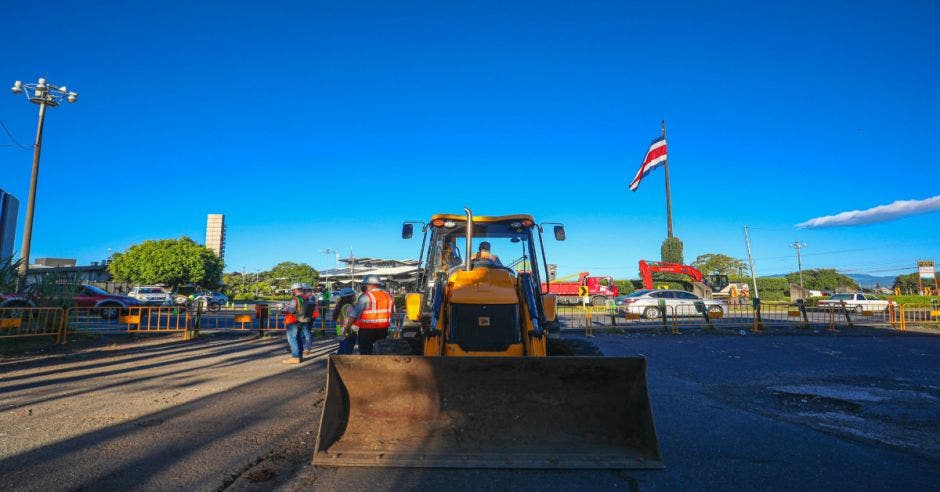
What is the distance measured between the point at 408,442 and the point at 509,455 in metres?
0.76

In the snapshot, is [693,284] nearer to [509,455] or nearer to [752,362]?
[752,362]

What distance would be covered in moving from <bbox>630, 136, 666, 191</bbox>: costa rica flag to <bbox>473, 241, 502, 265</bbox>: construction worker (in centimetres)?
3221

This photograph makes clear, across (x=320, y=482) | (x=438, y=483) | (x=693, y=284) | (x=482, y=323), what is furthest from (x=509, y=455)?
(x=693, y=284)

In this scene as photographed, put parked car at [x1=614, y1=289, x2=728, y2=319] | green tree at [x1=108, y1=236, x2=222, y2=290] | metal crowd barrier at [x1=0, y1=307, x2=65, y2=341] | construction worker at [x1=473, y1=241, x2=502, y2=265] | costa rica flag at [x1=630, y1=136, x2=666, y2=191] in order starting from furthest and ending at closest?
green tree at [x1=108, y1=236, x2=222, y2=290], costa rica flag at [x1=630, y1=136, x2=666, y2=191], parked car at [x1=614, y1=289, x2=728, y2=319], metal crowd barrier at [x1=0, y1=307, x2=65, y2=341], construction worker at [x1=473, y1=241, x2=502, y2=265]

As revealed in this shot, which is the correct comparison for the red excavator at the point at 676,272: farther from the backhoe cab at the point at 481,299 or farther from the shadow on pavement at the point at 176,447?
the shadow on pavement at the point at 176,447

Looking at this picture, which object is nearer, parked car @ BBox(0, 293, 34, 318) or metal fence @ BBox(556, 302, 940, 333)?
parked car @ BBox(0, 293, 34, 318)

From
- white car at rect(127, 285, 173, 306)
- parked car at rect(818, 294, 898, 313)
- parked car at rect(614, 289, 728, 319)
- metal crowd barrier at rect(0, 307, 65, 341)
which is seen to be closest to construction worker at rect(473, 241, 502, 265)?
metal crowd barrier at rect(0, 307, 65, 341)

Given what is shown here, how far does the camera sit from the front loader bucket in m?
3.82

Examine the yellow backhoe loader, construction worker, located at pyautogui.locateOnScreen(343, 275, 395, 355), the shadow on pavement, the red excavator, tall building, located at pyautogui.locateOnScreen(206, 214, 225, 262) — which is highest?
tall building, located at pyautogui.locateOnScreen(206, 214, 225, 262)

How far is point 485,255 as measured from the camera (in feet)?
22.2

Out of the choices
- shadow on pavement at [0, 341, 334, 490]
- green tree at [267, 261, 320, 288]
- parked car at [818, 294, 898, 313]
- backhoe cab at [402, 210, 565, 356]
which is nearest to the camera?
shadow on pavement at [0, 341, 334, 490]

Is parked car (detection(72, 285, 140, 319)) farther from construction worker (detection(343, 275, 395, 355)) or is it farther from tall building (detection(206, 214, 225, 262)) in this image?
tall building (detection(206, 214, 225, 262))

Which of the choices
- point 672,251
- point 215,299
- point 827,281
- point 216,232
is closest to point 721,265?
point 827,281

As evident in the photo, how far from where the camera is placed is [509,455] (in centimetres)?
370
